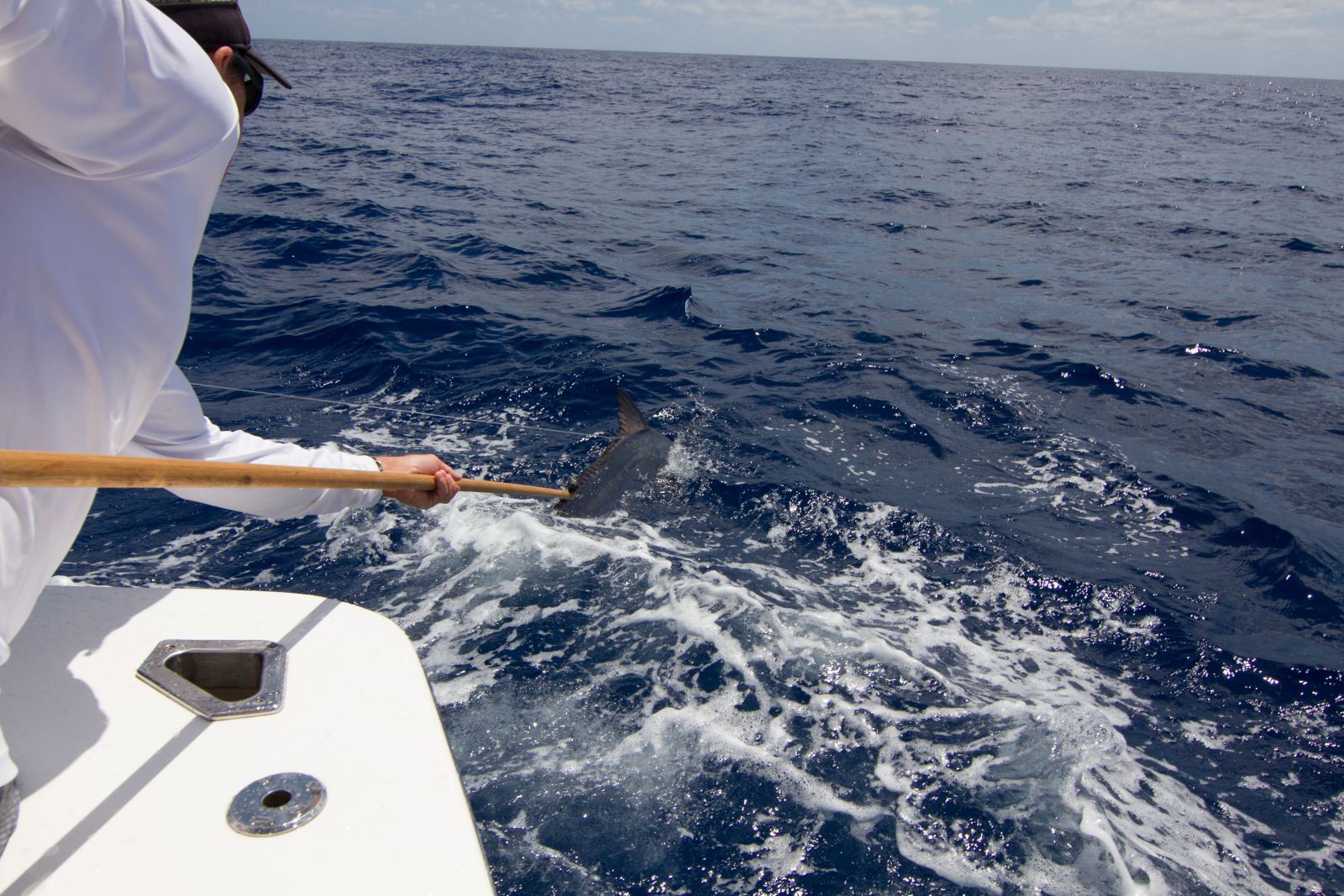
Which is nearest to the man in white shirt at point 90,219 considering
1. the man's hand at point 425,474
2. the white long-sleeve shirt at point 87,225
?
the white long-sleeve shirt at point 87,225

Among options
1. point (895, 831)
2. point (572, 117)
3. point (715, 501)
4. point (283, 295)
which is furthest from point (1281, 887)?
point (572, 117)

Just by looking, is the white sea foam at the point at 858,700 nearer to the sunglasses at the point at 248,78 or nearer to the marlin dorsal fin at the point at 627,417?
the marlin dorsal fin at the point at 627,417

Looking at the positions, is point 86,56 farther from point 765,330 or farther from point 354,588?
point 765,330

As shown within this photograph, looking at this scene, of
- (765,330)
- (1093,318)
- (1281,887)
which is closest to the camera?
(1281,887)

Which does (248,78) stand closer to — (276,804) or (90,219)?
(90,219)

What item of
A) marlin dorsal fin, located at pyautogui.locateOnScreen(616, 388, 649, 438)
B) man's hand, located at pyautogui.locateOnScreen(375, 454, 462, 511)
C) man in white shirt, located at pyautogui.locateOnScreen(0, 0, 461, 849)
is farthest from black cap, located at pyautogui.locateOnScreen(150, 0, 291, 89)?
marlin dorsal fin, located at pyautogui.locateOnScreen(616, 388, 649, 438)

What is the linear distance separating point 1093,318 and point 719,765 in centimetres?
880

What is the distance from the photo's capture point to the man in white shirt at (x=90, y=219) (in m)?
1.32

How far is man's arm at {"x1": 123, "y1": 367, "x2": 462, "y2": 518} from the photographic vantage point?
2154 mm

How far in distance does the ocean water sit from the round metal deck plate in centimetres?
119

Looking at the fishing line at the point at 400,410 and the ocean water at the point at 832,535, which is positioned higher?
the ocean water at the point at 832,535

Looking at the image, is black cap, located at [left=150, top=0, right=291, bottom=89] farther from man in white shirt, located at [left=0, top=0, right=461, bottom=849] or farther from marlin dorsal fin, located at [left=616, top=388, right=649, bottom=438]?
marlin dorsal fin, located at [left=616, top=388, right=649, bottom=438]

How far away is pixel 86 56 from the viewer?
1.31 meters

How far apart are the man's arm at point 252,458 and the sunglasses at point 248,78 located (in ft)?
2.17
